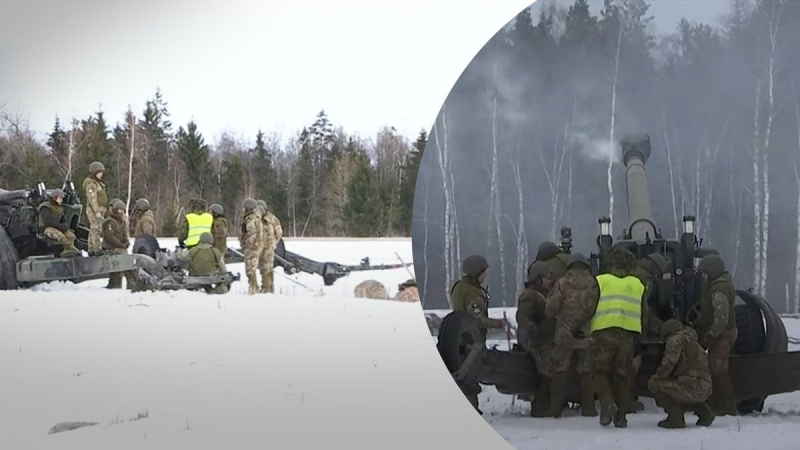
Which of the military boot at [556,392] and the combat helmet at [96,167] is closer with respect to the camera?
the military boot at [556,392]

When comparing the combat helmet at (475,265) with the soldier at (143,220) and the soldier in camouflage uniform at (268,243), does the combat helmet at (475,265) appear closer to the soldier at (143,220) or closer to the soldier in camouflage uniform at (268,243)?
the soldier in camouflage uniform at (268,243)

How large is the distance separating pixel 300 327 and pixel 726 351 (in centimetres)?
191

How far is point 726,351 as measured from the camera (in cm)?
350

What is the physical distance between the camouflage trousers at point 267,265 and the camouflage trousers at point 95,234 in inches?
36.3

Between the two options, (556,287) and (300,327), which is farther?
(300,327)

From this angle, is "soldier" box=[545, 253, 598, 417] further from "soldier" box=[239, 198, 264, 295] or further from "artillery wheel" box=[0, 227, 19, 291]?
"artillery wheel" box=[0, 227, 19, 291]

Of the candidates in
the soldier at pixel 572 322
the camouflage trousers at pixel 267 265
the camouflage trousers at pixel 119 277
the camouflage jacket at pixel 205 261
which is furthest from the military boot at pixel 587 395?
the camouflage trousers at pixel 119 277

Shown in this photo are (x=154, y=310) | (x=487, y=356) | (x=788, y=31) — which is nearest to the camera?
(x=788, y=31)

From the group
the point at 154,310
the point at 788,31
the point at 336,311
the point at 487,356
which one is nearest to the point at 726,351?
the point at 487,356

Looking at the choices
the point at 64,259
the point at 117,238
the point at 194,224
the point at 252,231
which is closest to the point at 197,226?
the point at 194,224

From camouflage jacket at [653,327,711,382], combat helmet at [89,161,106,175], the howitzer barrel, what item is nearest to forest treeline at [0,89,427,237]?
combat helmet at [89,161,106,175]

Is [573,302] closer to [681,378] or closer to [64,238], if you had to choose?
[681,378]

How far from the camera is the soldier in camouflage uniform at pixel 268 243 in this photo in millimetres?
4398

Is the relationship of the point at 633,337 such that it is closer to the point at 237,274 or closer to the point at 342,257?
the point at 342,257
